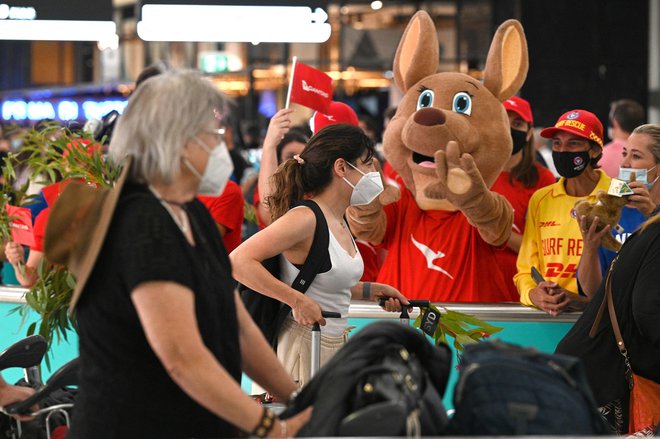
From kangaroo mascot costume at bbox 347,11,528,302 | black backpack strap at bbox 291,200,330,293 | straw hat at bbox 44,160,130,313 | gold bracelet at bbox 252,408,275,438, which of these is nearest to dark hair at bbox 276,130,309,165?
kangaroo mascot costume at bbox 347,11,528,302

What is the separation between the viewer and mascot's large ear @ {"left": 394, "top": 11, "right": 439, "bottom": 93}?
5.81m

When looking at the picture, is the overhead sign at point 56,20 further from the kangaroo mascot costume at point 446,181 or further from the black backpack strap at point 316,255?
the black backpack strap at point 316,255

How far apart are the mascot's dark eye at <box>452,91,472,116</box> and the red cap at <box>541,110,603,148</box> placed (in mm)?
406

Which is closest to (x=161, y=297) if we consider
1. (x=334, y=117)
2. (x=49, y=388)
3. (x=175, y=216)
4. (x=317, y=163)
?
(x=175, y=216)

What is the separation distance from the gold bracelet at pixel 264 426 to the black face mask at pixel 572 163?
303 cm

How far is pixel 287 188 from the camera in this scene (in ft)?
14.6

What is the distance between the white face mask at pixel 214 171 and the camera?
108 inches

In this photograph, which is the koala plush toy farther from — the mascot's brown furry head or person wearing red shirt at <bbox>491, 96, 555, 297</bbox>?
person wearing red shirt at <bbox>491, 96, 555, 297</bbox>

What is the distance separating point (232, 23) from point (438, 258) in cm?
368

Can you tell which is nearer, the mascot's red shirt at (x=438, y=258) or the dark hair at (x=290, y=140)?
the mascot's red shirt at (x=438, y=258)

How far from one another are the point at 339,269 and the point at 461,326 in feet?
3.04

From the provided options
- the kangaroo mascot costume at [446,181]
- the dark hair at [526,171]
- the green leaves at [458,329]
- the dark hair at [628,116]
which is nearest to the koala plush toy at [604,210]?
the kangaroo mascot costume at [446,181]

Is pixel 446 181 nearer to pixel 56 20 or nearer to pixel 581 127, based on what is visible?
pixel 581 127

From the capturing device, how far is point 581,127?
5.42m
